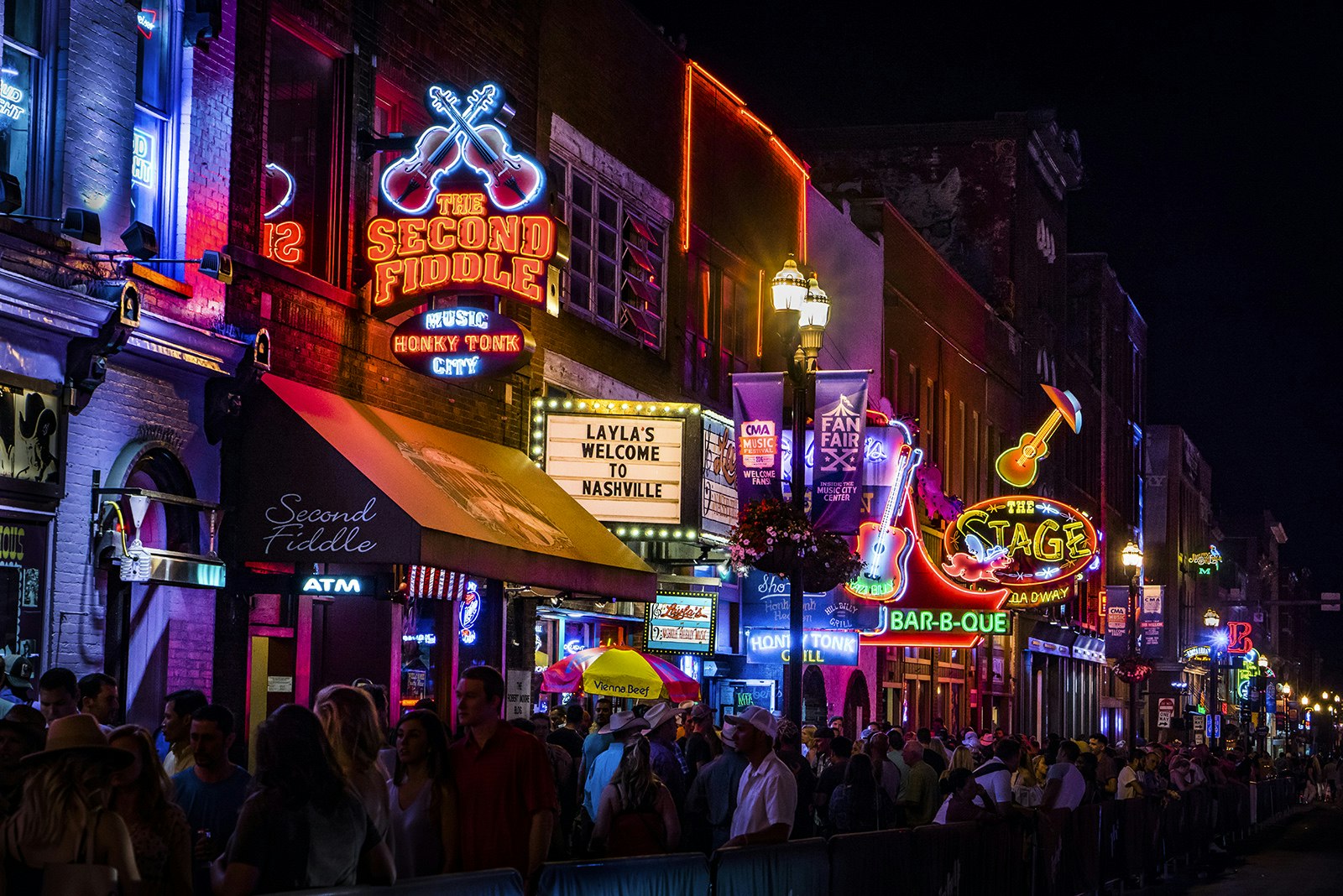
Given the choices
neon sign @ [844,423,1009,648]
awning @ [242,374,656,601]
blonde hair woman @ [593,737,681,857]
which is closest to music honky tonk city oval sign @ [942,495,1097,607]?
neon sign @ [844,423,1009,648]

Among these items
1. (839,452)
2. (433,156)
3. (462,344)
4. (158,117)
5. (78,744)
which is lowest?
(78,744)

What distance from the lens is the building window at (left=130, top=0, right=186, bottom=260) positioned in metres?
15.4

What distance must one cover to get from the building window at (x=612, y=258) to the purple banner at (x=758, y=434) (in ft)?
5.66

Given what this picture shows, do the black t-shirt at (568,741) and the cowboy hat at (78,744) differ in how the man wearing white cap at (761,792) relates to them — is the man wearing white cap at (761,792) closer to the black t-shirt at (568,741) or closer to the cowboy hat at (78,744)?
the black t-shirt at (568,741)

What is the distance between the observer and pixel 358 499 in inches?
652

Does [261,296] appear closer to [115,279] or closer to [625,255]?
[115,279]

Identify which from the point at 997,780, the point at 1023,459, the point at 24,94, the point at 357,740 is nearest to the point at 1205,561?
the point at 1023,459

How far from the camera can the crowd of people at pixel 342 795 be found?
6664 mm

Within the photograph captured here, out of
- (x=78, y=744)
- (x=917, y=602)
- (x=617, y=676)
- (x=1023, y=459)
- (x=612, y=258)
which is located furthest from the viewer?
(x=1023, y=459)

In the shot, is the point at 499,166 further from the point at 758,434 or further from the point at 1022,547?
the point at 1022,547

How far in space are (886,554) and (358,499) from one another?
57.0 ft

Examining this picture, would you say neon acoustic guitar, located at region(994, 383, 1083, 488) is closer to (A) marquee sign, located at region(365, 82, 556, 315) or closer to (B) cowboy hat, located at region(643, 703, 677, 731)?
(A) marquee sign, located at region(365, 82, 556, 315)

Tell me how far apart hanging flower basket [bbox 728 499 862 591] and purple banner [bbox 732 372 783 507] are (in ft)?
5.76

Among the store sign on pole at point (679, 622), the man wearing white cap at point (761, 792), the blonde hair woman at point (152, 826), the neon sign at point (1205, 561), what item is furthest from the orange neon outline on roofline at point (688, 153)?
the neon sign at point (1205, 561)
